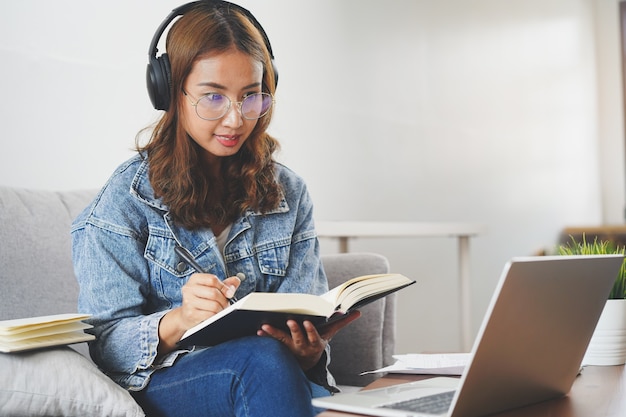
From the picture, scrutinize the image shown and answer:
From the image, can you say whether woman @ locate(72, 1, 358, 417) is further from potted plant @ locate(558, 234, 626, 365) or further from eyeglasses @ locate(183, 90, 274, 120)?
potted plant @ locate(558, 234, 626, 365)

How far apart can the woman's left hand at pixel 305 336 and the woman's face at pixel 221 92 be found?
352 millimetres

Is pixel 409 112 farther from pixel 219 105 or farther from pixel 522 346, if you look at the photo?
pixel 522 346

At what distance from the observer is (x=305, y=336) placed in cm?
115

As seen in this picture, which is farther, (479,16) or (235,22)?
(479,16)

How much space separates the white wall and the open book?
823 millimetres

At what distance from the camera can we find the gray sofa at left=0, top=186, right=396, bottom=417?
104 centimetres

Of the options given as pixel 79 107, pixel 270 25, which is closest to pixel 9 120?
pixel 79 107

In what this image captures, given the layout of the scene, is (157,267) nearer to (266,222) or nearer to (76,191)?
A: (266,222)

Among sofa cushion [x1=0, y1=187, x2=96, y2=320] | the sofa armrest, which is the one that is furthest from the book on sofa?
the sofa armrest

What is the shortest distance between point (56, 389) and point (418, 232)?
1752mm

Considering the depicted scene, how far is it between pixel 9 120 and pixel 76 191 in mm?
232

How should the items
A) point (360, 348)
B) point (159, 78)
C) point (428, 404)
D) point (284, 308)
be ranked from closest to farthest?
1. point (428, 404)
2. point (284, 308)
3. point (159, 78)
4. point (360, 348)

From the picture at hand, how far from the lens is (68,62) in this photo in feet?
5.82

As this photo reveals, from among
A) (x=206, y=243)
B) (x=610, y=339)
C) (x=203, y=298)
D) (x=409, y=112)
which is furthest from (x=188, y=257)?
(x=409, y=112)
